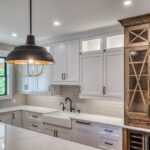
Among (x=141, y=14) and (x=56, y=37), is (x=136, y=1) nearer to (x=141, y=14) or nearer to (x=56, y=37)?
(x=141, y=14)

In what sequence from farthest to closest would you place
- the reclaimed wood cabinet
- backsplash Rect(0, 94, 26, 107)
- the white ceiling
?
backsplash Rect(0, 94, 26, 107), the reclaimed wood cabinet, the white ceiling

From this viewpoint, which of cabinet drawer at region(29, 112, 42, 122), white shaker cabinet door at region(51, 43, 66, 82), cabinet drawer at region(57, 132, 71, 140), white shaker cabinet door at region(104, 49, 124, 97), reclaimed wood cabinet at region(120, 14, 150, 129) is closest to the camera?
reclaimed wood cabinet at region(120, 14, 150, 129)

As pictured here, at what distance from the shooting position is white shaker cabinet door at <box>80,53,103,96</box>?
3381mm

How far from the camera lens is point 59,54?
4086 mm

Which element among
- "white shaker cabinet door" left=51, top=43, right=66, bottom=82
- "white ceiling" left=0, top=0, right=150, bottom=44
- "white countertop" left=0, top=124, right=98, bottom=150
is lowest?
"white countertop" left=0, top=124, right=98, bottom=150

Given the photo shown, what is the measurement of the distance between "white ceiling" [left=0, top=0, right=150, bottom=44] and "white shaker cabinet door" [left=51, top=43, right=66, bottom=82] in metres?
0.62

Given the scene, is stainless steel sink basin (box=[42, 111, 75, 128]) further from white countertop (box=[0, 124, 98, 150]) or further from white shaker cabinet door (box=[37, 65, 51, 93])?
white countertop (box=[0, 124, 98, 150])

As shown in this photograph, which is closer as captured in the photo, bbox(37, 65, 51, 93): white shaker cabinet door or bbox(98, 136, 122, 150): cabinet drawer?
bbox(98, 136, 122, 150): cabinet drawer

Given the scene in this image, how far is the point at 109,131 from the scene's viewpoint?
117 inches

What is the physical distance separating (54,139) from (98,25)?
2.18 meters

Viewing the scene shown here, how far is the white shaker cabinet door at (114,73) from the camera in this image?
3119 millimetres

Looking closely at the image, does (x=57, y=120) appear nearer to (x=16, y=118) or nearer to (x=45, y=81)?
(x=45, y=81)

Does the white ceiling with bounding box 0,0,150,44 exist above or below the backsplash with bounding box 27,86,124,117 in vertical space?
above

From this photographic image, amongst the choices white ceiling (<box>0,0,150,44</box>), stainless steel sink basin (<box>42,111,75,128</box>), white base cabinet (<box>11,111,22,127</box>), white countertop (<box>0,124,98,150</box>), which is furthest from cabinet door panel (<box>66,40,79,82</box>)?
white countertop (<box>0,124,98,150</box>)
